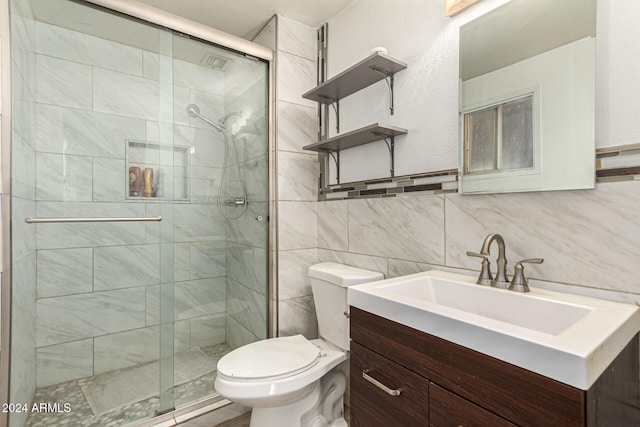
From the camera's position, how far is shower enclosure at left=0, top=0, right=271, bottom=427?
1552mm

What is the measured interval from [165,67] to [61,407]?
1868mm

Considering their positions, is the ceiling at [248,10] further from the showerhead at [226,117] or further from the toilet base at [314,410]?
the toilet base at [314,410]

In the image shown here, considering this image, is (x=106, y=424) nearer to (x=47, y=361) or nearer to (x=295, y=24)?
(x=47, y=361)

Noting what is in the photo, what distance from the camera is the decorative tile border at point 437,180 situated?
0.85 m

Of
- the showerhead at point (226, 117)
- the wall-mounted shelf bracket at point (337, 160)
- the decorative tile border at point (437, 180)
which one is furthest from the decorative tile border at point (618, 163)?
the showerhead at point (226, 117)

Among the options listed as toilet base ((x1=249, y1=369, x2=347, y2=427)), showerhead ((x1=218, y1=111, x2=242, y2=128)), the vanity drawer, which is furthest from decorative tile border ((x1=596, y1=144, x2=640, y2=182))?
showerhead ((x1=218, y1=111, x2=242, y2=128))

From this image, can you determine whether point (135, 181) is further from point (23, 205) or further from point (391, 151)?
point (391, 151)

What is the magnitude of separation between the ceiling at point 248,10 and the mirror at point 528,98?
0.98 meters

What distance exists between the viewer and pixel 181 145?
1771mm

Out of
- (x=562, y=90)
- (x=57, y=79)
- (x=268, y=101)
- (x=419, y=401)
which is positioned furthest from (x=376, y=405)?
(x=57, y=79)

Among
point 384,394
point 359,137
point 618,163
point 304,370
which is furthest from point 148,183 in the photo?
point 618,163

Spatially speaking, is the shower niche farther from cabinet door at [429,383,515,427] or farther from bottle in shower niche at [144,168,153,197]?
cabinet door at [429,383,515,427]

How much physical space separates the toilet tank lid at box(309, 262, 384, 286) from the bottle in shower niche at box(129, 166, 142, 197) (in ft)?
3.58

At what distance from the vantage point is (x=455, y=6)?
125cm
